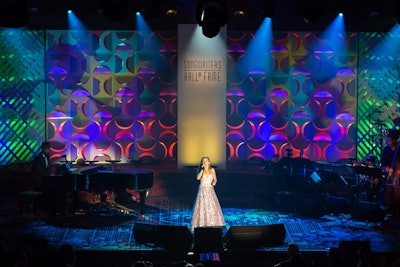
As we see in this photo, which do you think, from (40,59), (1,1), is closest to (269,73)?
(40,59)

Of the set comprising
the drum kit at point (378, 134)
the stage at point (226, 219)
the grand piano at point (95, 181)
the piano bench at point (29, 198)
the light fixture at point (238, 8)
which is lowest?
the stage at point (226, 219)

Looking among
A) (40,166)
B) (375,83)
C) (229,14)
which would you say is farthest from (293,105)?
(40,166)

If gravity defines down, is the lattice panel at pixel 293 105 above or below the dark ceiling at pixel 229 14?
below

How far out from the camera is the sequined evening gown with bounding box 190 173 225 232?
433 inches

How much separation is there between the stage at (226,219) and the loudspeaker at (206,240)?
0.53 feet

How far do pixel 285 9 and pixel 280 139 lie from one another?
13.7 ft

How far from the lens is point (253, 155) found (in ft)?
53.6

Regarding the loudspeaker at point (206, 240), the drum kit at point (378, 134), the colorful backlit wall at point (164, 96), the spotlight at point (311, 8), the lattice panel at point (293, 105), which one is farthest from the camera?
the lattice panel at point (293, 105)

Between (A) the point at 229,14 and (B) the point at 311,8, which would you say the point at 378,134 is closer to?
(A) the point at 229,14

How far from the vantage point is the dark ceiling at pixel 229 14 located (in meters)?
10.1

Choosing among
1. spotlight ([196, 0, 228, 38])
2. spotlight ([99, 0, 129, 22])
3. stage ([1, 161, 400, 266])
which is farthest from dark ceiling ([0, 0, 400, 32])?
stage ([1, 161, 400, 266])

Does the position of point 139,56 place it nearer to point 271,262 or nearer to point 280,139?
point 280,139

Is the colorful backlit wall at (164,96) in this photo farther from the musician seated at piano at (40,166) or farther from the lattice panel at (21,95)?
the musician seated at piano at (40,166)

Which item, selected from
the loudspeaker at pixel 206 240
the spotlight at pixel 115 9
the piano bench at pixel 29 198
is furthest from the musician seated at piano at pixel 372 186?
the piano bench at pixel 29 198
